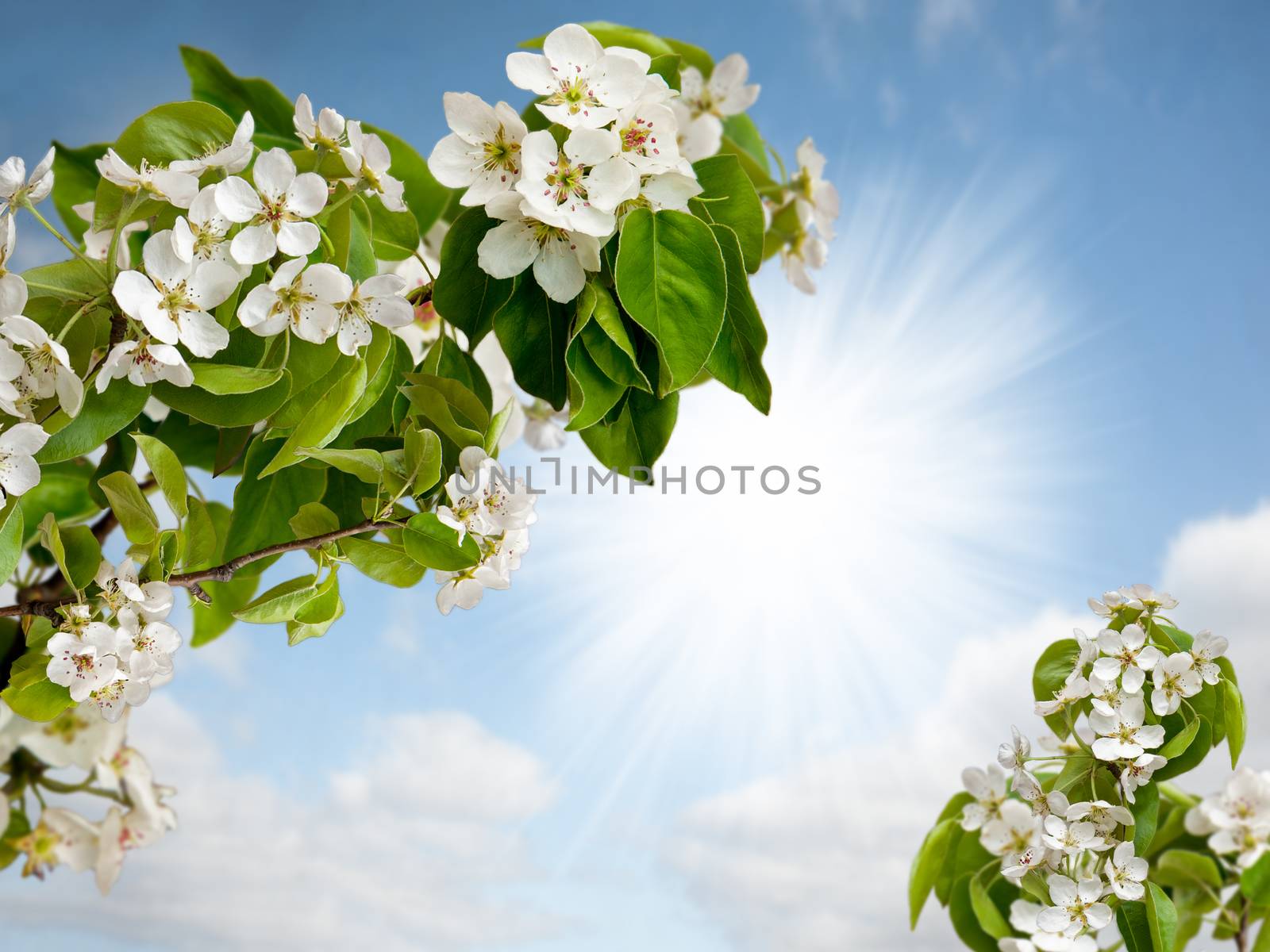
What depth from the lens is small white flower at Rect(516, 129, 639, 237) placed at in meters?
0.51

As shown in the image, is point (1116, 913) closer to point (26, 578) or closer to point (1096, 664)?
point (1096, 664)

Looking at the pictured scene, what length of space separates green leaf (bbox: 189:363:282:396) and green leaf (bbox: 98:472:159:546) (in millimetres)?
75

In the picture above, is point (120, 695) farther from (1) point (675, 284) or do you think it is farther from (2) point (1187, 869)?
(2) point (1187, 869)

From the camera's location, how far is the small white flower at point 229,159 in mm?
500

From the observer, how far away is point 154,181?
498mm

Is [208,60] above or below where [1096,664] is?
above

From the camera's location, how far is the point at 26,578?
817 millimetres

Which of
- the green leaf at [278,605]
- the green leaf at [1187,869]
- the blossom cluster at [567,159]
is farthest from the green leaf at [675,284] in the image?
the green leaf at [1187,869]

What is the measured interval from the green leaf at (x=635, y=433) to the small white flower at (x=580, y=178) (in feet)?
0.39

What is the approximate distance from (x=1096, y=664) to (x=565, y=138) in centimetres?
45

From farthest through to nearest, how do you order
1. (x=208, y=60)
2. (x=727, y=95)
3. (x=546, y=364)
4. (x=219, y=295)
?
(x=727, y=95)
(x=208, y=60)
(x=546, y=364)
(x=219, y=295)

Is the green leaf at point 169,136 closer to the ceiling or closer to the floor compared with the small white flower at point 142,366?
closer to the ceiling

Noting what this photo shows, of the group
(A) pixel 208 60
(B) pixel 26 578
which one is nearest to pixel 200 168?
(A) pixel 208 60

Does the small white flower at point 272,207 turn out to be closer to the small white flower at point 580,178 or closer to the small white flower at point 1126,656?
the small white flower at point 580,178
